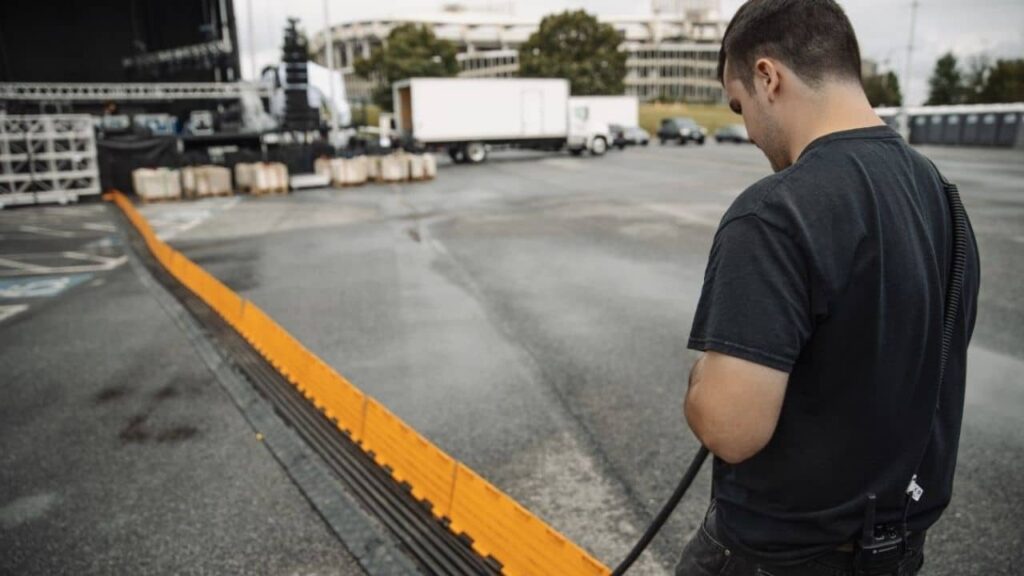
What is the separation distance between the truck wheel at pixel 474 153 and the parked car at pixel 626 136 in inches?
463

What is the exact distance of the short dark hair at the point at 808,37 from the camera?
1458mm

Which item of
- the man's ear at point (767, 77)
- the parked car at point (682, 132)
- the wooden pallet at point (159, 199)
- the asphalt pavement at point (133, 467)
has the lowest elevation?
the asphalt pavement at point (133, 467)

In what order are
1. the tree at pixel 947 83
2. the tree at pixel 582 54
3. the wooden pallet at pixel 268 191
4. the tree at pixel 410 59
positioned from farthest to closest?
the tree at pixel 947 83 → the tree at pixel 582 54 → the tree at pixel 410 59 → the wooden pallet at pixel 268 191

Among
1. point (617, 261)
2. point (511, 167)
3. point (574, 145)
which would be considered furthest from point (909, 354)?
point (574, 145)

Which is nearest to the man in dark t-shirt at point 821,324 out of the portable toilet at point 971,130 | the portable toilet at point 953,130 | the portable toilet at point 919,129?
the portable toilet at point 971,130

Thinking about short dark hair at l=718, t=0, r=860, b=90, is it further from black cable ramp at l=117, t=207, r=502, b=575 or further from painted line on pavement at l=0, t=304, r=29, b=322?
painted line on pavement at l=0, t=304, r=29, b=322

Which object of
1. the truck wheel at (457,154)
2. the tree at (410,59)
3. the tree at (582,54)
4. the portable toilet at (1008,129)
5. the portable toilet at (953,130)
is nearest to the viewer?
the truck wheel at (457,154)

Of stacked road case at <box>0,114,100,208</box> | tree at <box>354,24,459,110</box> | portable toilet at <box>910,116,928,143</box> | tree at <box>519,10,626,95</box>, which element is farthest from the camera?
tree at <box>519,10,626,95</box>

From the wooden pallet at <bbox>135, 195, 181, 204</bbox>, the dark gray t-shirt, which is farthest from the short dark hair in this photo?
the wooden pallet at <bbox>135, 195, 181, 204</bbox>

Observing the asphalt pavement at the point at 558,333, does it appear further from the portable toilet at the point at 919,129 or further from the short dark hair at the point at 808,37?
the portable toilet at the point at 919,129

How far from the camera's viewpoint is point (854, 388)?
1.43m

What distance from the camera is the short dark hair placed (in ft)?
4.78

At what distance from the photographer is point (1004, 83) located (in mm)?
71938

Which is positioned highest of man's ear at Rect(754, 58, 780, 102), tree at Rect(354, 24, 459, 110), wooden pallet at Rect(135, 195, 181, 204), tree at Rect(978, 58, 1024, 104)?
tree at Rect(354, 24, 459, 110)
